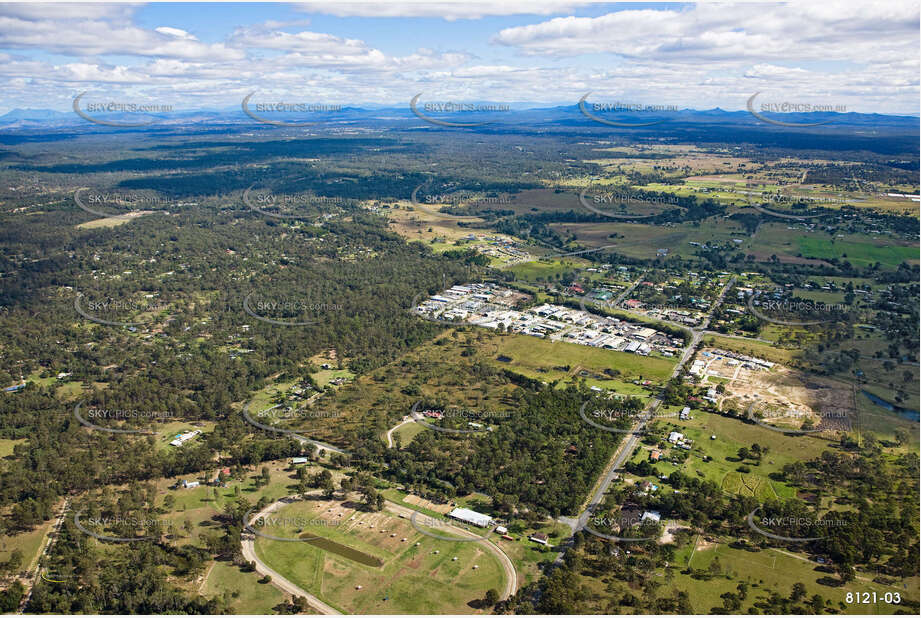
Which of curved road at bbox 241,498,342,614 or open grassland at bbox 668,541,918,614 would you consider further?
curved road at bbox 241,498,342,614

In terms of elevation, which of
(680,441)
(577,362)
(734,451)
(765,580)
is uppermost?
(577,362)

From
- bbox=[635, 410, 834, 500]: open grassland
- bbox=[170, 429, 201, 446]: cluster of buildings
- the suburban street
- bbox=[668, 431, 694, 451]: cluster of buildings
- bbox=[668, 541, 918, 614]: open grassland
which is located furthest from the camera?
bbox=[170, 429, 201, 446]: cluster of buildings

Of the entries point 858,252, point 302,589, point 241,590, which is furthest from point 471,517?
point 858,252

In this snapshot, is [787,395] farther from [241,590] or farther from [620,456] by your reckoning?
[241,590]

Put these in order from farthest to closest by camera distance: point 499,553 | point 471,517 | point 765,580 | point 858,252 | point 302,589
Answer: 1. point 858,252
2. point 471,517
3. point 499,553
4. point 302,589
5. point 765,580

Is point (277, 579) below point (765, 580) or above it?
below

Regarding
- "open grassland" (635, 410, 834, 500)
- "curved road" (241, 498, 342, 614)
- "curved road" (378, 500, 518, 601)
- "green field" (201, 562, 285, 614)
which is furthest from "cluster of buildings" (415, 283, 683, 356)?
"green field" (201, 562, 285, 614)

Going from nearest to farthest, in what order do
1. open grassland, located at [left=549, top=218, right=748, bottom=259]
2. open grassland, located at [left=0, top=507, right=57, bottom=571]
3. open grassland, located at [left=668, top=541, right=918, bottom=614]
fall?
open grassland, located at [left=668, top=541, right=918, bottom=614], open grassland, located at [left=0, top=507, right=57, bottom=571], open grassland, located at [left=549, top=218, right=748, bottom=259]

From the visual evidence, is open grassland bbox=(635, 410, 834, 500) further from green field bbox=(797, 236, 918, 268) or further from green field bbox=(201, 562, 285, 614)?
green field bbox=(797, 236, 918, 268)
